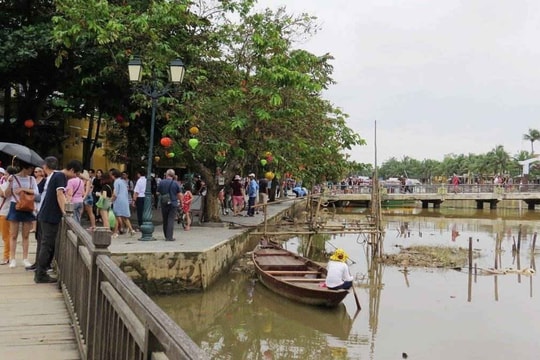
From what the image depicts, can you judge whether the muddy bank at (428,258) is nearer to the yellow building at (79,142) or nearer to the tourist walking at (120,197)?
the tourist walking at (120,197)

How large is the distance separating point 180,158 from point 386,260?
745 cm

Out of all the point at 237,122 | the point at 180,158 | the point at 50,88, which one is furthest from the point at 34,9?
the point at 237,122

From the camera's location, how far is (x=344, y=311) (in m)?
11.0

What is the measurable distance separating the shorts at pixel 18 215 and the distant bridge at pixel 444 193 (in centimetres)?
3711

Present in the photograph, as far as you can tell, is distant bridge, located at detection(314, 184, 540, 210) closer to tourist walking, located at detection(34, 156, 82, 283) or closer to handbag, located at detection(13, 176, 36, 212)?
handbag, located at detection(13, 176, 36, 212)

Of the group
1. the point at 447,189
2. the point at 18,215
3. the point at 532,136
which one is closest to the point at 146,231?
the point at 18,215

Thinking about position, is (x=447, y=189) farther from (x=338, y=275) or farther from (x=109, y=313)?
(x=109, y=313)

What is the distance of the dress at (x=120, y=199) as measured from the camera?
40.0 ft

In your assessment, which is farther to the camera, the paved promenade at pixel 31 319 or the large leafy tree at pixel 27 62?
the large leafy tree at pixel 27 62

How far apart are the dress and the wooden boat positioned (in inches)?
137

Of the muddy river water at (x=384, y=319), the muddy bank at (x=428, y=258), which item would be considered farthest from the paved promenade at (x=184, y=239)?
the muddy bank at (x=428, y=258)

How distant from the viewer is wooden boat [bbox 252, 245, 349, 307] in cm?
1052

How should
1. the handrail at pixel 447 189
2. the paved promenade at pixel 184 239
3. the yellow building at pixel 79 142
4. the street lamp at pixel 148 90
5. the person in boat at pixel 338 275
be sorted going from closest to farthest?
the person in boat at pixel 338 275
the paved promenade at pixel 184 239
the street lamp at pixel 148 90
the yellow building at pixel 79 142
the handrail at pixel 447 189

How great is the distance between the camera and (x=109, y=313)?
10.8ft
